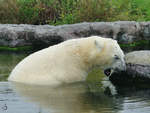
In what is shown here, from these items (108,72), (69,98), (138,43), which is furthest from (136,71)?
(138,43)

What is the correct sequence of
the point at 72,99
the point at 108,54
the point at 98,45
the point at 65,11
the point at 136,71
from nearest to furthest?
the point at 72,99 → the point at 98,45 → the point at 108,54 → the point at 136,71 → the point at 65,11

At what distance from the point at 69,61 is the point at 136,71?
131 centimetres

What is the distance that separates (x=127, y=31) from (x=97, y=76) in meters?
4.78

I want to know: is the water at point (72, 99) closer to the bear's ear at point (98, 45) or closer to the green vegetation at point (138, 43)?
the bear's ear at point (98, 45)

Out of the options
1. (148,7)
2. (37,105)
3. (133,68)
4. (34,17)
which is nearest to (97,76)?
(133,68)

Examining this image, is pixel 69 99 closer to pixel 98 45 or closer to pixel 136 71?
pixel 98 45

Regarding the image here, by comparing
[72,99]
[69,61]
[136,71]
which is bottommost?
[72,99]

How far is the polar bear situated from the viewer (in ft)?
28.5

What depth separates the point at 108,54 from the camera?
8.83 m

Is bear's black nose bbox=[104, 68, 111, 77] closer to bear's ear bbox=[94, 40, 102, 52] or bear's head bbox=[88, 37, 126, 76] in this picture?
bear's head bbox=[88, 37, 126, 76]

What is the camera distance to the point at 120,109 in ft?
23.7

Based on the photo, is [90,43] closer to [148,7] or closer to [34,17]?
[34,17]

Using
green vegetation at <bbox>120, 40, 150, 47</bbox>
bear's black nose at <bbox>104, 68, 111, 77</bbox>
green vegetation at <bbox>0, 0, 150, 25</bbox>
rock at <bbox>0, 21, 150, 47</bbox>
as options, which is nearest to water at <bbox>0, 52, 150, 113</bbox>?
bear's black nose at <bbox>104, 68, 111, 77</bbox>

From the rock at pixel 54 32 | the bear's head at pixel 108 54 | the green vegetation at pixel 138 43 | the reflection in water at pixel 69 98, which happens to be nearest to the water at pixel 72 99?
the reflection in water at pixel 69 98
